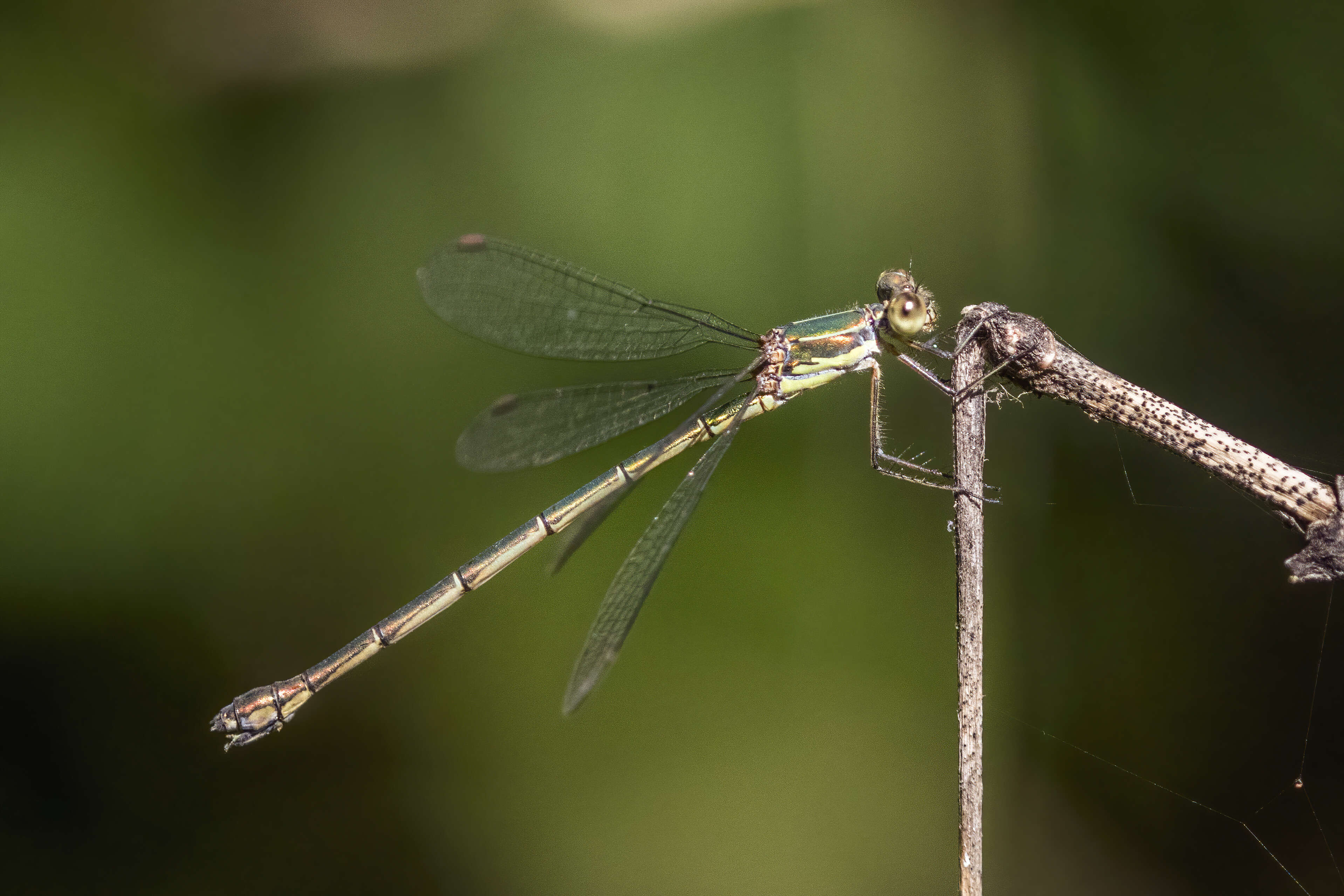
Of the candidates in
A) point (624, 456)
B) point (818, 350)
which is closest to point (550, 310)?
point (624, 456)

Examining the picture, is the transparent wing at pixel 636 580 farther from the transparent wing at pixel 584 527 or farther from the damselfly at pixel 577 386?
the transparent wing at pixel 584 527

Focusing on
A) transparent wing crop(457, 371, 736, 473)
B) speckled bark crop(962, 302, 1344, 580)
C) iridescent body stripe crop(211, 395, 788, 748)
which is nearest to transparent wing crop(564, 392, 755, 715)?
iridescent body stripe crop(211, 395, 788, 748)

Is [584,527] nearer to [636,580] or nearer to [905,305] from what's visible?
[636,580]

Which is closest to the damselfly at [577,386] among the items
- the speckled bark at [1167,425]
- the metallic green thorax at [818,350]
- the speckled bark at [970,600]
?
the metallic green thorax at [818,350]

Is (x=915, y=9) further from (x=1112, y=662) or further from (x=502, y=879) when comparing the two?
(x=502, y=879)

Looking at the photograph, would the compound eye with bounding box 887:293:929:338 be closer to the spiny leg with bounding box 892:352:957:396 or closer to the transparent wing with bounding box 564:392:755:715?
the spiny leg with bounding box 892:352:957:396

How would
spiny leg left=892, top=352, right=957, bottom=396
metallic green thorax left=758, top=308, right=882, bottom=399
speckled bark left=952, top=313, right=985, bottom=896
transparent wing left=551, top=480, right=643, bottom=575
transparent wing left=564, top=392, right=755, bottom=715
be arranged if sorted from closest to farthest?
1. speckled bark left=952, top=313, right=985, bottom=896
2. transparent wing left=564, top=392, right=755, bottom=715
3. spiny leg left=892, top=352, right=957, bottom=396
4. transparent wing left=551, top=480, right=643, bottom=575
5. metallic green thorax left=758, top=308, right=882, bottom=399
